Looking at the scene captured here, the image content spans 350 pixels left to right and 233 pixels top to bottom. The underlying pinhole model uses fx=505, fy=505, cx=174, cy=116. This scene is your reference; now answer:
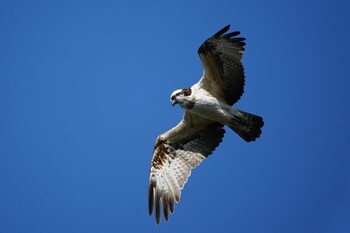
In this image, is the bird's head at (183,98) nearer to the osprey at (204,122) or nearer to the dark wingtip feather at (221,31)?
the osprey at (204,122)

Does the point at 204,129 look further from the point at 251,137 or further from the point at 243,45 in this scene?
the point at 243,45

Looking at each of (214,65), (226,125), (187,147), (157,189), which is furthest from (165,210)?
(214,65)

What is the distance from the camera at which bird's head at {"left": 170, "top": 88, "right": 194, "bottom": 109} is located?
1016 centimetres

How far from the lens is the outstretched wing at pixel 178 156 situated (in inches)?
418

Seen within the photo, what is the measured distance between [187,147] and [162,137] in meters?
0.59

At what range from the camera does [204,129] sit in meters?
11.0

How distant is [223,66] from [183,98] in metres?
1.02

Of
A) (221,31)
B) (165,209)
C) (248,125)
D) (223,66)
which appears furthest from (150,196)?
(221,31)

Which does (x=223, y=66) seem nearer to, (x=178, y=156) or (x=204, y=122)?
(x=204, y=122)

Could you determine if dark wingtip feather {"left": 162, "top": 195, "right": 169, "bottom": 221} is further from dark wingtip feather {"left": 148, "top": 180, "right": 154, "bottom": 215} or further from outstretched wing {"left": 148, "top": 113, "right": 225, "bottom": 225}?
dark wingtip feather {"left": 148, "top": 180, "right": 154, "bottom": 215}

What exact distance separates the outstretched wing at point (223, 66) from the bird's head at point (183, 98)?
40cm

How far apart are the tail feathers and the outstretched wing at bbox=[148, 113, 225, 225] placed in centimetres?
74

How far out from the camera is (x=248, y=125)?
1012cm

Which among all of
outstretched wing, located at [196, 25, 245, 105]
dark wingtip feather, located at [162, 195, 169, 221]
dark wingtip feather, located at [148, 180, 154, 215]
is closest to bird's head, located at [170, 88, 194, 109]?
outstretched wing, located at [196, 25, 245, 105]
